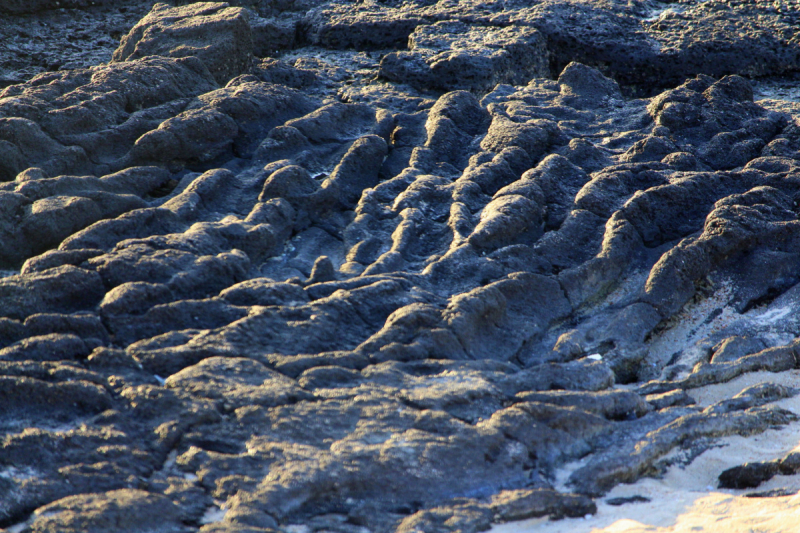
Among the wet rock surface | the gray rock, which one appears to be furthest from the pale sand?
the gray rock

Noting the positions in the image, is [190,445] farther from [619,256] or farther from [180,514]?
[619,256]

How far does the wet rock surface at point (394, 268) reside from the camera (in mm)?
2873

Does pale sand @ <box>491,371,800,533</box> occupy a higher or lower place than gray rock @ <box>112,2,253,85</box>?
lower

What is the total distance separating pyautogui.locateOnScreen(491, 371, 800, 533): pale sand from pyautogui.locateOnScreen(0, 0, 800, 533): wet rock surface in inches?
2.8

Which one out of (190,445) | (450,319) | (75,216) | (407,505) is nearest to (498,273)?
(450,319)

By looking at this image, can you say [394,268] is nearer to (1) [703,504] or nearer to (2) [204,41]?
(1) [703,504]

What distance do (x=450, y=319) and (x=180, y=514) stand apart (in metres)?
1.66

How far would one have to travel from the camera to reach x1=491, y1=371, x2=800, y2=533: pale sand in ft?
8.61

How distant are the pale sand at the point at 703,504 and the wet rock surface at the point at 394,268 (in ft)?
0.23

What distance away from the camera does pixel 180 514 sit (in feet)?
8.64

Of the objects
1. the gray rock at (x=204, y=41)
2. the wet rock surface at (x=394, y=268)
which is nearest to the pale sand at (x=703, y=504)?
the wet rock surface at (x=394, y=268)

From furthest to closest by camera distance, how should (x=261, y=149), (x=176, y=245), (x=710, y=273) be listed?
(x=261, y=149) < (x=710, y=273) < (x=176, y=245)

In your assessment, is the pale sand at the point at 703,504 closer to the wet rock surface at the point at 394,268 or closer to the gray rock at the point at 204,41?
the wet rock surface at the point at 394,268

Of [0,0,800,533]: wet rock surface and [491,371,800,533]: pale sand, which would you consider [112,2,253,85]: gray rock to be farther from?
[491,371,800,533]: pale sand
